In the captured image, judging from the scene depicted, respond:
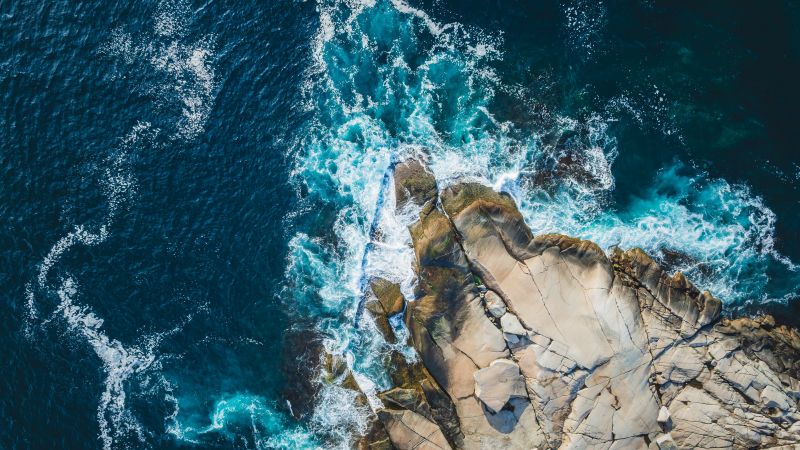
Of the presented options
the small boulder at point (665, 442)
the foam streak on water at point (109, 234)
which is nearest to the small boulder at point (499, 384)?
the small boulder at point (665, 442)

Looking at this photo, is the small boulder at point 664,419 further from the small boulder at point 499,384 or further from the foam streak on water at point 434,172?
the foam streak on water at point 434,172

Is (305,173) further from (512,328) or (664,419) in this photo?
(664,419)

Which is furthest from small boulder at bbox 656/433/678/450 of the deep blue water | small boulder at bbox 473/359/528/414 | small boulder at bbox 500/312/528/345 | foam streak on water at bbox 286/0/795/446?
the deep blue water

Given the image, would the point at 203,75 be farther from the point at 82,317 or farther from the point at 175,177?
the point at 82,317

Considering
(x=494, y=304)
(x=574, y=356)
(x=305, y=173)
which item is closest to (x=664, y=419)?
(x=574, y=356)

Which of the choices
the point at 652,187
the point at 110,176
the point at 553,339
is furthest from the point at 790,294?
the point at 110,176

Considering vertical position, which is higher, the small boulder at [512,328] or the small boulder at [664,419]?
the small boulder at [512,328]

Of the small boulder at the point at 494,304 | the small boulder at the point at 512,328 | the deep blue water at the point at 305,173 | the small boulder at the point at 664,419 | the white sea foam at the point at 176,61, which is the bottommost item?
the small boulder at the point at 664,419
